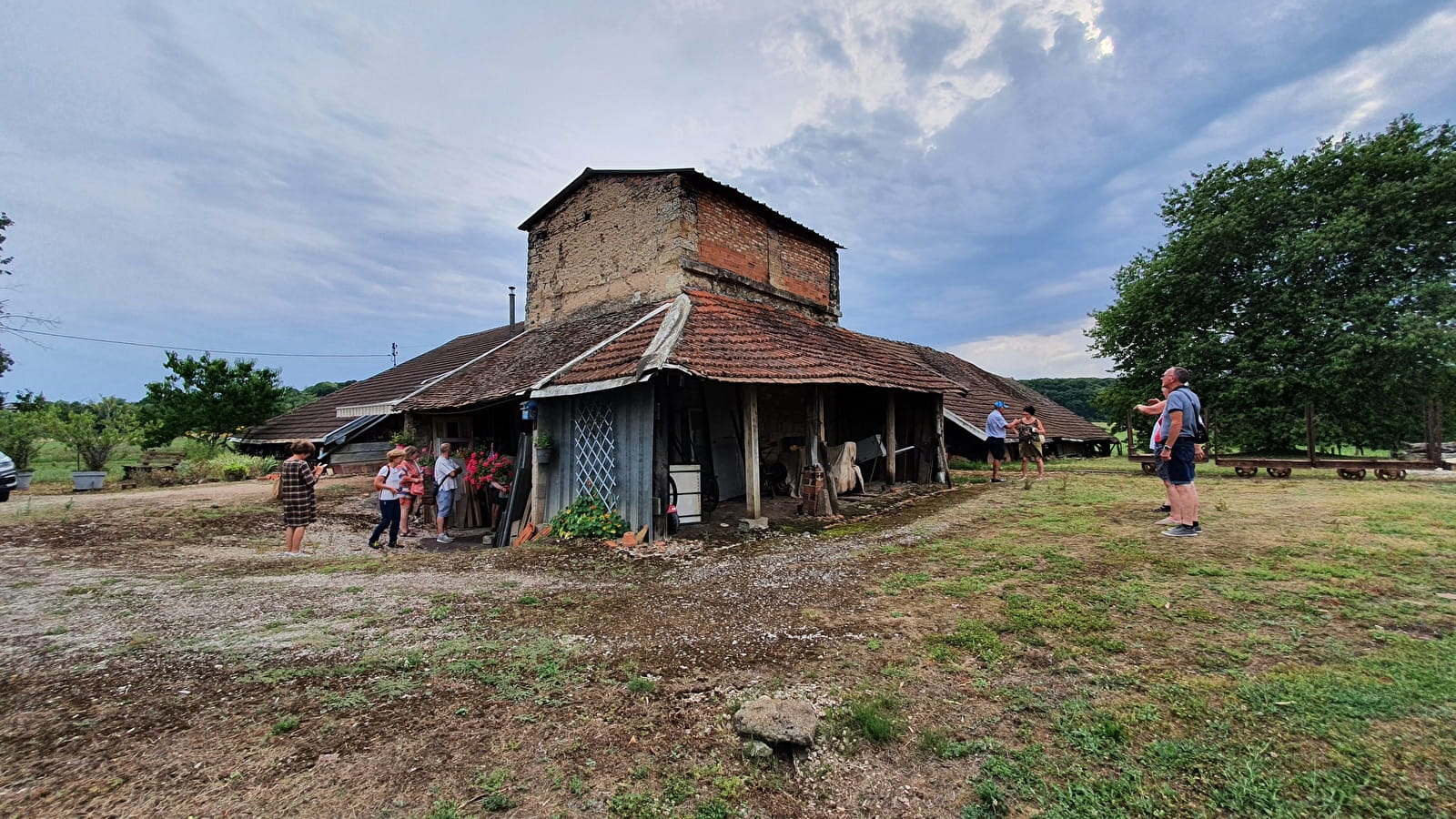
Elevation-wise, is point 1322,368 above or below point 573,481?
above

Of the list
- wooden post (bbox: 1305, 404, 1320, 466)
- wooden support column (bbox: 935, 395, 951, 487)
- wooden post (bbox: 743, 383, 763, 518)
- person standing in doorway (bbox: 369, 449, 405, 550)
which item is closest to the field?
wooden post (bbox: 743, 383, 763, 518)

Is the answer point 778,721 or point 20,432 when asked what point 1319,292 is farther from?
point 20,432

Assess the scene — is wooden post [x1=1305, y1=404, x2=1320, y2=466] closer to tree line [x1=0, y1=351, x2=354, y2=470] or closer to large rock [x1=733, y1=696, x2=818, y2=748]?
large rock [x1=733, y1=696, x2=818, y2=748]

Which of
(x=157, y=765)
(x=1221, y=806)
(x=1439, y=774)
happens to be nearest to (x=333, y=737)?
(x=157, y=765)

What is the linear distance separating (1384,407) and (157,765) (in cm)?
2420

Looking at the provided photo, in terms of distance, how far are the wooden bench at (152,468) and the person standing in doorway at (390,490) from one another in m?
12.7

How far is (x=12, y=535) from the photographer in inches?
314

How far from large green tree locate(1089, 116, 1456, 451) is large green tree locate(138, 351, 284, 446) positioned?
30.7m

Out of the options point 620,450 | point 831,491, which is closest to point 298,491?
point 620,450

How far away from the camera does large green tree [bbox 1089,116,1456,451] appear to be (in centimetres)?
1384

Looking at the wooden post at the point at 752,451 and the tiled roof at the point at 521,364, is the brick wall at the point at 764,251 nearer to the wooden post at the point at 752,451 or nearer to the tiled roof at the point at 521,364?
the tiled roof at the point at 521,364

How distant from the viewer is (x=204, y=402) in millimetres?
18297

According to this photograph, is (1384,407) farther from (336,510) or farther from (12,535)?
(12,535)

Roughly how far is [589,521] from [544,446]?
1.53m
